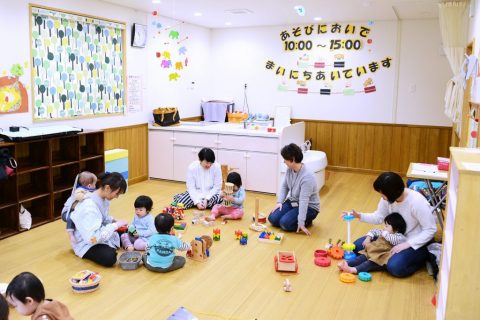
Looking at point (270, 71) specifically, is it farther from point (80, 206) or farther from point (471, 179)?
point (471, 179)

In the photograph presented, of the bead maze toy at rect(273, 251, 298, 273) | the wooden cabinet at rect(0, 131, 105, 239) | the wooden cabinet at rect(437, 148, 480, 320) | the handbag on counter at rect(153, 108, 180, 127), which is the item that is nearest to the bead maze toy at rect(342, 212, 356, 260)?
the bead maze toy at rect(273, 251, 298, 273)

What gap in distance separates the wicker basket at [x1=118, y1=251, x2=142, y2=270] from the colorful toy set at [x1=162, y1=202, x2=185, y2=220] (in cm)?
107

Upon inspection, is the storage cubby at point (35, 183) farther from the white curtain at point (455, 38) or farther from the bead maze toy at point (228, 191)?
the white curtain at point (455, 38)

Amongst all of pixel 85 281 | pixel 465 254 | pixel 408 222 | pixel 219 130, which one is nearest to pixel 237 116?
pixel 219 130

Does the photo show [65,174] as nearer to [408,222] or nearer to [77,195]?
[77,195]

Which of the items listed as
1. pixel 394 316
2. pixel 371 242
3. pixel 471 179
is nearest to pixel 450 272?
pixel 471 179

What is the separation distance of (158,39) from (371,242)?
14.5 ft

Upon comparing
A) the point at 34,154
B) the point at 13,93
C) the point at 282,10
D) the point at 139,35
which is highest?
the point at 282,10

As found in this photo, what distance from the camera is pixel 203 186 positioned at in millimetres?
5082

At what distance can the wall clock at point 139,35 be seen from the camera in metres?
6.03

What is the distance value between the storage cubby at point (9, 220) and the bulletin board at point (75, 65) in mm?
1071

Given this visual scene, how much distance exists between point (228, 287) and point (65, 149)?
8.85 feet

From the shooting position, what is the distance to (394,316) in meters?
2.84

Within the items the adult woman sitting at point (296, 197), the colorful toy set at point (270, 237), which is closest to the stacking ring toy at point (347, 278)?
the colorful toy set at point (270, 237)
